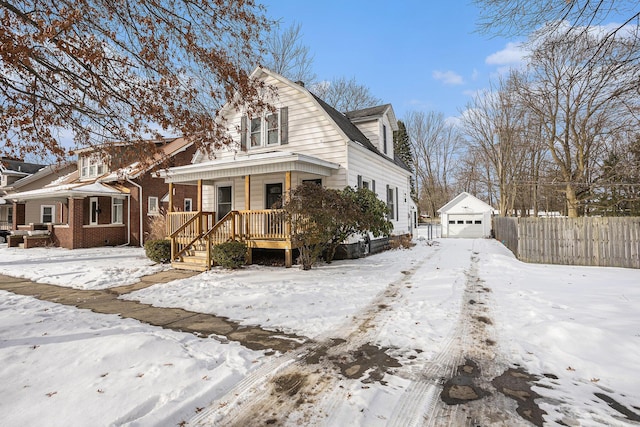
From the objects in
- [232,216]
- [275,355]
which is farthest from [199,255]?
[275,355]

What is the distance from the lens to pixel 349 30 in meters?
7.63

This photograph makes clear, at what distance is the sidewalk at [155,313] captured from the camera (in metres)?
4.14

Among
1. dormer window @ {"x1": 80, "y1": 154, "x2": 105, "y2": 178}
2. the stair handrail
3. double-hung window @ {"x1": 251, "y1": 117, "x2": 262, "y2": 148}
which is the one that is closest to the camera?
the stair handrail

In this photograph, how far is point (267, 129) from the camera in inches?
499

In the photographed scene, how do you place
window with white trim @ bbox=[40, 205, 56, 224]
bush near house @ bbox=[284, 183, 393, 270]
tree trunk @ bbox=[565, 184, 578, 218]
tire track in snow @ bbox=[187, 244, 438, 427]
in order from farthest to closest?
window with white trim @ bbox=[40, 205, 56, 224] → tree trunk @ bbox=[565, 184, 578, 218] → bush near house @ bbox=[284, 183, 393, 270] → tire track in snow @ bbox=[187, 244, 438, 427]

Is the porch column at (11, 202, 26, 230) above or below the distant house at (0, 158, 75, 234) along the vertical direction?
below

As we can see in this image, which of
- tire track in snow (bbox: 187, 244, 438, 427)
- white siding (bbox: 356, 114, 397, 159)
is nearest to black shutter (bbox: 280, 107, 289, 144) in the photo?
white siding (bbox: 356, 114, 397, 159)

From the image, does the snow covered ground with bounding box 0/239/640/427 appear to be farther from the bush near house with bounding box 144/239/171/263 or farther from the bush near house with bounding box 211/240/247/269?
the bush near house with bounding box 144/239/171/263

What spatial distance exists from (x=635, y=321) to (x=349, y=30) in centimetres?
773

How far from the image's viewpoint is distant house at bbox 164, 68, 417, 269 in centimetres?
980

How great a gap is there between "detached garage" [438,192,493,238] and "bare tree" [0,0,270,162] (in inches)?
878

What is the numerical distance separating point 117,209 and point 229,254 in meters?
13.0

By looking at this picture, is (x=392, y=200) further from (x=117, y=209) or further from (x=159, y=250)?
(x=117, y=209)

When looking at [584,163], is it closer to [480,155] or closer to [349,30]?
[349,30]
